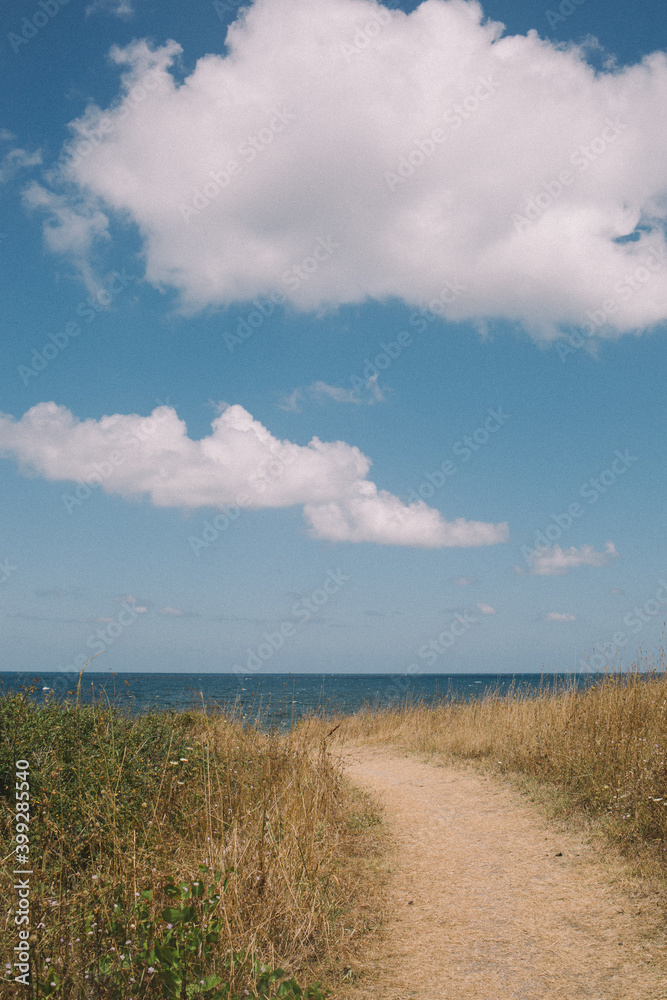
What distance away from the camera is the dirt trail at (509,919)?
4.10 meters

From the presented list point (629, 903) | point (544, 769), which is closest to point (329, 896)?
point (629, 903)

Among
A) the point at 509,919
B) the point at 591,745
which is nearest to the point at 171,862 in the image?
the point at 509,919

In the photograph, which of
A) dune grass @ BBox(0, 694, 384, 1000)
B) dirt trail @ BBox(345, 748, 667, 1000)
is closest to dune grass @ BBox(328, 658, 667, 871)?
dirt trail @ BBox(345, 748, 667, 1000)

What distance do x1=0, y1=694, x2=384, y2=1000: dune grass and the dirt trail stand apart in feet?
1.52

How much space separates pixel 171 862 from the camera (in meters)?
4.06

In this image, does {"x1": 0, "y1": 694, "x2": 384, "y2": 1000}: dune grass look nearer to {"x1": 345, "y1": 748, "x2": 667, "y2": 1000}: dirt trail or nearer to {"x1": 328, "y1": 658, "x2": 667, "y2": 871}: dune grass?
{"x1": 345, "y1": 748, "x2": 667, "y2": 1000}: dirt trail

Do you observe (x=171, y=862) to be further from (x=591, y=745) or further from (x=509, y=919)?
(x=591, y=745)

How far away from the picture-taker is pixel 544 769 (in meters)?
8.62

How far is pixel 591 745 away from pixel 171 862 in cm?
581

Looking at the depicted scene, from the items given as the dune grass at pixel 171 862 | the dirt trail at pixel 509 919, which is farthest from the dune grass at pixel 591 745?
the dune grass at pixel 171 862

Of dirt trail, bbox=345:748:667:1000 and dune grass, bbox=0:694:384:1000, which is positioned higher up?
dune grass, bbox=0:694:384:1000

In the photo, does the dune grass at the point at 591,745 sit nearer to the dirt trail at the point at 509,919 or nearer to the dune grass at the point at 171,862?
the dirt trail at the point at 509,919

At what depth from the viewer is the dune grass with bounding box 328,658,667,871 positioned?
20.5ft

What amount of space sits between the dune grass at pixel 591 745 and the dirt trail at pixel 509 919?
52 centimetres
